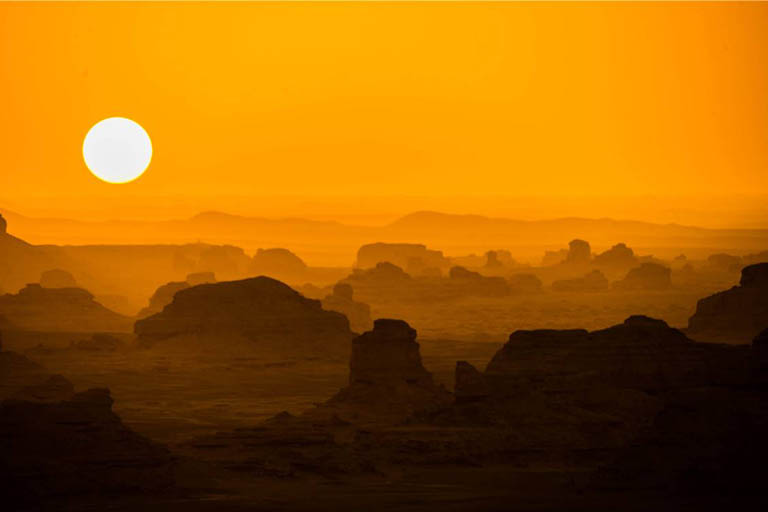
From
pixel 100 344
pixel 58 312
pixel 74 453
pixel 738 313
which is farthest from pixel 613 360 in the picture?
pixel 58 312

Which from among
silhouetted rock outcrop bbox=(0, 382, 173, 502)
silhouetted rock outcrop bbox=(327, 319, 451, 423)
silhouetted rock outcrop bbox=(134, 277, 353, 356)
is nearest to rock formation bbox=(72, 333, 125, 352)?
silhouetted rock outcrop bbox=(134, 277, 353, 356)

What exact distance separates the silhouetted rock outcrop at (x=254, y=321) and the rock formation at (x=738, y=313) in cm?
3141

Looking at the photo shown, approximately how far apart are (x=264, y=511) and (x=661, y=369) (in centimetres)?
3206

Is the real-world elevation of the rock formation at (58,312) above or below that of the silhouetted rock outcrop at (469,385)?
above

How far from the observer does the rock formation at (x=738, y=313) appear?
145m

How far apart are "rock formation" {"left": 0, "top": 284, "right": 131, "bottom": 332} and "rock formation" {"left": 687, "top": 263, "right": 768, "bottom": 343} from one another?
56.4m

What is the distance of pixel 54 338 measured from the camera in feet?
503

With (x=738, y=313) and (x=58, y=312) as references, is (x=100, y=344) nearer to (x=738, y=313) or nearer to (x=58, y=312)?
(x=58, y=312)

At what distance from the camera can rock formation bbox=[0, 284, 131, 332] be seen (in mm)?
165250

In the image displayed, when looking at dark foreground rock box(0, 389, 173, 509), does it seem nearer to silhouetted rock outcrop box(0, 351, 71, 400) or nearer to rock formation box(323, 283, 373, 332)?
silhouetted rock outcrop box(0, 351, 71, 400)

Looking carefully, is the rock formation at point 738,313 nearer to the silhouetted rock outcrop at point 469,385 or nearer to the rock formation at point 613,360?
the rock formation at point 613,360

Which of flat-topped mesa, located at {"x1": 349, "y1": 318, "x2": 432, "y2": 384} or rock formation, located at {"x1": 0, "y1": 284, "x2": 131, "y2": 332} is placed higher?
rock formation, located at {"x1": 0, "y1": 284, "x2": 131, "y2": 332}

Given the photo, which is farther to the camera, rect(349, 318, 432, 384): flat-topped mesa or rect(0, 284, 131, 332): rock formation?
rect(0, 284, 131, 332): rock formation

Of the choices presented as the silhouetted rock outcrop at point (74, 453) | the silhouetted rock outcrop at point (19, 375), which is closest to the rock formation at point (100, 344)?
the silhouetted rock outcrop at point (19, 375)
